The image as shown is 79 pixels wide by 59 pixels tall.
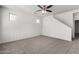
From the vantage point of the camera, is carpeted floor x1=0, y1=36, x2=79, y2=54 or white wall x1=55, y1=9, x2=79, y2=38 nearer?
carpeted floor x1=0, y1=36, x2=79, y2=54

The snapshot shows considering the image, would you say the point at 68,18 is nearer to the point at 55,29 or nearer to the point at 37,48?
the point at 55,29

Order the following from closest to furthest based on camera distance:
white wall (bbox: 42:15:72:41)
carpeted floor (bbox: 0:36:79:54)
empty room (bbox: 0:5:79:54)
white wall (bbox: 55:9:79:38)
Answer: carpeted floor (bbox: 0:36:79:54) → empty room (bbox: 0:5:79:54) → white wall (bbox: 42:15:72:41) → white wall (bbox: 55:9:79:38)

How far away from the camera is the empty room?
3.23 m

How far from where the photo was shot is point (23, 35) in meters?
4.91

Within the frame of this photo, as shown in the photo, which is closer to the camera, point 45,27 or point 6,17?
point 6,17

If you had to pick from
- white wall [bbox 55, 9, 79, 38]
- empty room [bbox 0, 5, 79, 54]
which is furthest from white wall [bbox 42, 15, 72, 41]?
white wall [bbox 55, 9, 79, 38]

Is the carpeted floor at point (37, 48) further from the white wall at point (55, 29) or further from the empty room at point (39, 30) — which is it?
the white wall at point (55, 29)

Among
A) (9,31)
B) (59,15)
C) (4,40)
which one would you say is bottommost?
(4,40)

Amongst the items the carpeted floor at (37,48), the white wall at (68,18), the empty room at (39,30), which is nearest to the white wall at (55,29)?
the empty room at (39,30)

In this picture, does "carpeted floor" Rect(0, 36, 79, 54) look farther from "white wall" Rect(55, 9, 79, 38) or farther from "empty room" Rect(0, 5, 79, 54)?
"white wall" Rect(55, 9, 79, 38)
